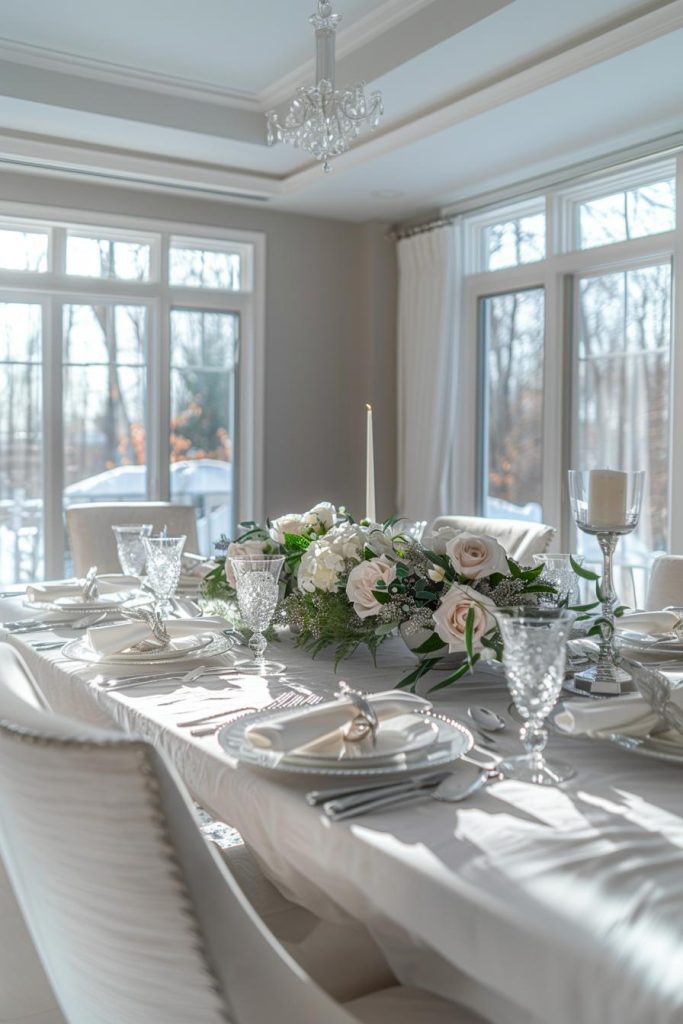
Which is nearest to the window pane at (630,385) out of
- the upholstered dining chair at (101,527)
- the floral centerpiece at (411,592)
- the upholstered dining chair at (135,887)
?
the upholstered dining chair at (101,527)

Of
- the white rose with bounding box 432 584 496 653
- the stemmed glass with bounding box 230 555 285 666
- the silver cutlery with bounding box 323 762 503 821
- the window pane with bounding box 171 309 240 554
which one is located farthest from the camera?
the window pane with bounding box 171 309 240 554

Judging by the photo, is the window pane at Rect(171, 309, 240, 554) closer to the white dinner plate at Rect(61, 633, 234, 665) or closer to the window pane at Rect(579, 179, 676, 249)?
the window pane at Rect(579, 179, 676, 249)

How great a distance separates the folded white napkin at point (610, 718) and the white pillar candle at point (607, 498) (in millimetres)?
396

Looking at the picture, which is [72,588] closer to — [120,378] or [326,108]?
[326,108]

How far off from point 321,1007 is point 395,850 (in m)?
0.16

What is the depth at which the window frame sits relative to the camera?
13.7 ft

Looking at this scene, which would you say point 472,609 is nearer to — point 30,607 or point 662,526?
point 30,607

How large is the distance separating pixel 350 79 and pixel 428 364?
184 cm

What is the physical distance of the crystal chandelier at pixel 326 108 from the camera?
9.09 ft

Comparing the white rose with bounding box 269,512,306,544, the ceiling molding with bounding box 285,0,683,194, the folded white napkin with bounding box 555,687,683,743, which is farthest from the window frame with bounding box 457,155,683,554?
the folded white napkin with bounding box 555,687,683,743

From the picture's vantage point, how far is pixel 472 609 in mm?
1382

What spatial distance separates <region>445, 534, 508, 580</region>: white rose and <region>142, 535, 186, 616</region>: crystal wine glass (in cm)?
69

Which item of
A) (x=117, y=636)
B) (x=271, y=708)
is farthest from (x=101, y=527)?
(x=271, y=708)

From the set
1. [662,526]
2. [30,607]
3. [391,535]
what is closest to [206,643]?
[391,535]
